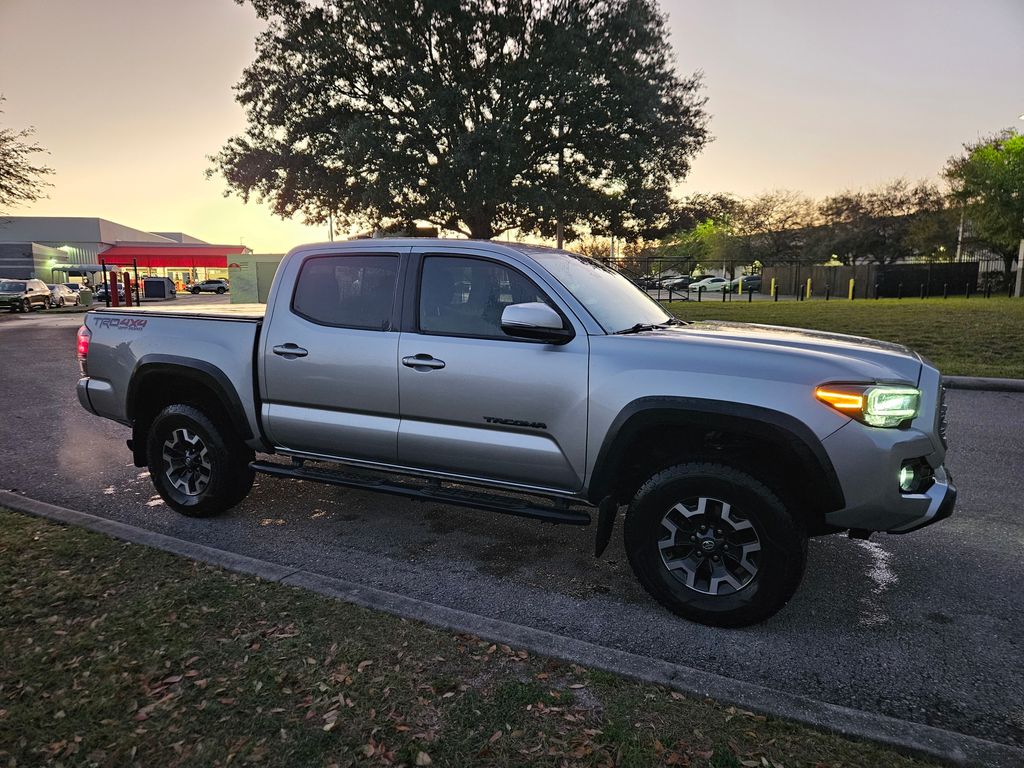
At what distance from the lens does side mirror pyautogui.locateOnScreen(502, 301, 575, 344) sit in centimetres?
345

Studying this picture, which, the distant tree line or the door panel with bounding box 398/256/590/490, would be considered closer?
the door panel with bounding box 398/256/590/490

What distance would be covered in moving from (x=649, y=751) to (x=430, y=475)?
2.05 metres

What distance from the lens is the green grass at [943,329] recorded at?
11.3 metres

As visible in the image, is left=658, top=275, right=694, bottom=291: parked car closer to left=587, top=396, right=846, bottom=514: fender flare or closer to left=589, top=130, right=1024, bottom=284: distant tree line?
left=589, top=130, right=1024, bottom=284: distant tree line

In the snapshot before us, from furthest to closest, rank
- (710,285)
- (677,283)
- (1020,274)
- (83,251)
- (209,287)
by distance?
(83,251)
(209,287)
(710,285)
(677,283)
(1020,274)

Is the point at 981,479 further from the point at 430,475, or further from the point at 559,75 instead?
the point at 559,75

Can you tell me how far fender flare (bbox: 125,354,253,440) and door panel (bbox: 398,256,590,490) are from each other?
127cm

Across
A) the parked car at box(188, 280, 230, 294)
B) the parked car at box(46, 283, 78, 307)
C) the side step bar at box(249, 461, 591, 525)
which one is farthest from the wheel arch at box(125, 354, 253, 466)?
the parked car at box(188, 280, 230, 294)

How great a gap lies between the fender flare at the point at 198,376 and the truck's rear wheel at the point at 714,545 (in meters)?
2.69

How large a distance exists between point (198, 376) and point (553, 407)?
8.41 ft

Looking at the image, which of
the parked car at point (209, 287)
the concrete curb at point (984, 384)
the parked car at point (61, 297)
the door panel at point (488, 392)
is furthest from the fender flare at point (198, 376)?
the parked car at point (209, 287)

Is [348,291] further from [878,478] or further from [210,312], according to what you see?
[878,478]

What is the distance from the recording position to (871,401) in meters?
3.09

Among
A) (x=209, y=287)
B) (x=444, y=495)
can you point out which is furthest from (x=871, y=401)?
(x=209, y=287)
